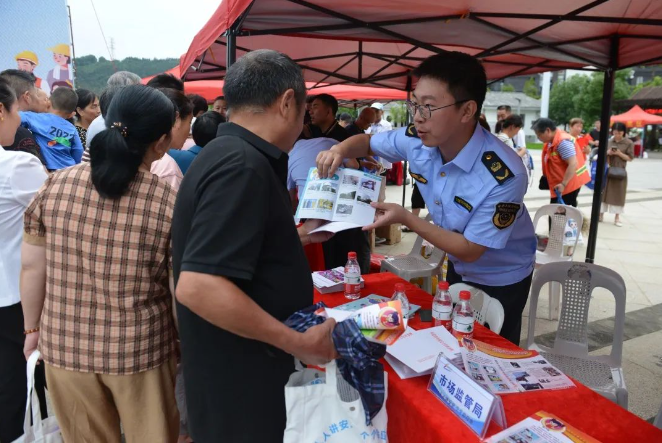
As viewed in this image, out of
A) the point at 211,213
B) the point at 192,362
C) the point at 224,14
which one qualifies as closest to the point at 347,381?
the point at 192,362

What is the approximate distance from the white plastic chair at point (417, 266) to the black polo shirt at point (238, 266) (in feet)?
8.71

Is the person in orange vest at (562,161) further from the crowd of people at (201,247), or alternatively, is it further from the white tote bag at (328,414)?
the white tote bag at (328,414)

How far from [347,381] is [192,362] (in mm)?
450

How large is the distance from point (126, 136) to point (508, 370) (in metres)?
1.56

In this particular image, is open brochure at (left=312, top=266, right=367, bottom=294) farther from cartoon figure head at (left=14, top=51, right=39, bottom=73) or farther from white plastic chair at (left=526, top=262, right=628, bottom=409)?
cartoon figure head at (left=14, top=51, right=39, bottom=73)

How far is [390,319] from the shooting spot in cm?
107

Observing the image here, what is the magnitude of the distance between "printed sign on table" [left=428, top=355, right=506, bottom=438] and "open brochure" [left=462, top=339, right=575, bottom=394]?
4.6 inches

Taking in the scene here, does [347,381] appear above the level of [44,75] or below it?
below

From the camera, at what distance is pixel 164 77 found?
127 inches

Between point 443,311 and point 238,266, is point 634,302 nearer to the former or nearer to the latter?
point 443,311

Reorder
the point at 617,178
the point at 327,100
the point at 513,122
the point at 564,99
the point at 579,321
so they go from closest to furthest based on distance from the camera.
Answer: the point at 579,321 < the point at 327,100 < the point at 513,122 < the point at 617,178 < the point at 564,99

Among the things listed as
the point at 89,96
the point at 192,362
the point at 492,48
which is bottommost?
the point at 192,362

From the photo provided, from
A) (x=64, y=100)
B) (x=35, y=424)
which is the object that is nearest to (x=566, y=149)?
(x=64, y=100)

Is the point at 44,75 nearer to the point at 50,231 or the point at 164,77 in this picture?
the point at 164,77
